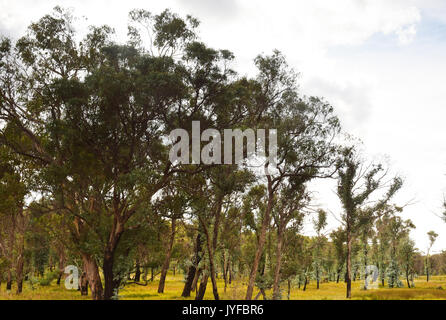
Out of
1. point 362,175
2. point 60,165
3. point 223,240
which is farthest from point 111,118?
point 362,175

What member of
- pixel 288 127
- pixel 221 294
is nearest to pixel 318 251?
pixel 221 294

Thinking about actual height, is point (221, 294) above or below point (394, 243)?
below

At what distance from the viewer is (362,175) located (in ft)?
117

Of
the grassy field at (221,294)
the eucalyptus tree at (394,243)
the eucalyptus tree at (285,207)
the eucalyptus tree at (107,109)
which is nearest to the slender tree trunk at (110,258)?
the eucalyptus tree at (107,109)

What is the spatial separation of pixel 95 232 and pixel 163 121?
26.5ft

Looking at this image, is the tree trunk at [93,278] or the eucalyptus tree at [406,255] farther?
the eucalyptus tree at [406,255]

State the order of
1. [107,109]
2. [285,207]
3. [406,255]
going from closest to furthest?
[107,109] → [285,207] → [406,255]

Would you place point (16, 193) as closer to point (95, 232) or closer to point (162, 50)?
point (95, 232)

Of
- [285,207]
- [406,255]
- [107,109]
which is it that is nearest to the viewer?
[107,109]

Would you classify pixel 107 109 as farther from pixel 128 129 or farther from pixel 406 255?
pixel 406 255

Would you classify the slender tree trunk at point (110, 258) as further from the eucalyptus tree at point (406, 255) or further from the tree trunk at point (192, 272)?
the eucalyptus tree at point (406, 255)

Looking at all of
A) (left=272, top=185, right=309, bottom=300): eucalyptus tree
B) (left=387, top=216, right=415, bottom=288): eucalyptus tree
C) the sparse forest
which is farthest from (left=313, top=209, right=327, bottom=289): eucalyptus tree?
the sparse forest

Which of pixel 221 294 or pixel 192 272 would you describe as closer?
pixel 192 272

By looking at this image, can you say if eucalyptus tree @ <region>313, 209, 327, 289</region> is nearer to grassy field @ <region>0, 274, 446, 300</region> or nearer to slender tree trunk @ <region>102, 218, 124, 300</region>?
grassy field @ <region>0, 274, 446, 300</region>
